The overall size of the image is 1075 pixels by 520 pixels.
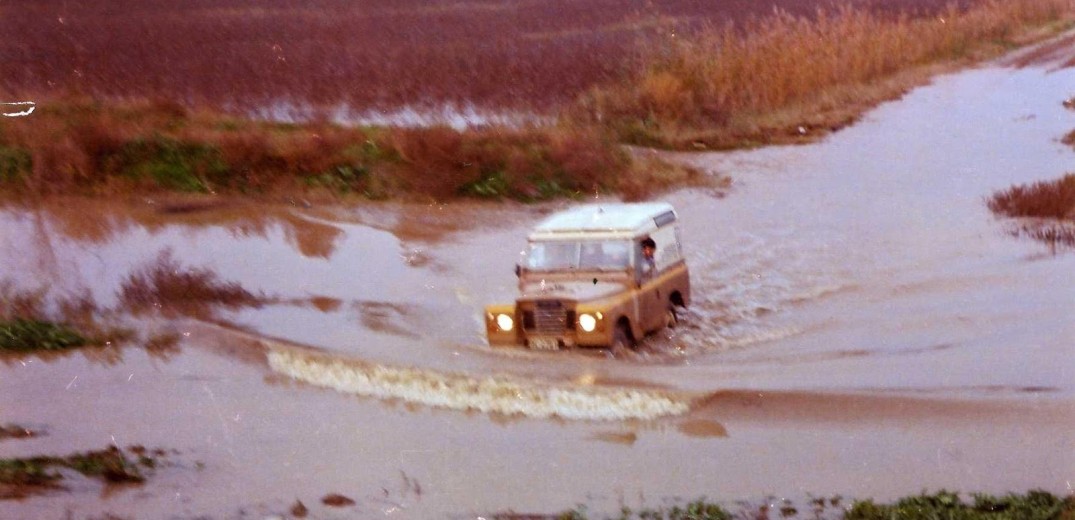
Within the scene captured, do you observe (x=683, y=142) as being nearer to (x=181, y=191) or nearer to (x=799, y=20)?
(x=799, y=20)

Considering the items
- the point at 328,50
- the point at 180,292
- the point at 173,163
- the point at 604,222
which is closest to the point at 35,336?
the point at 180,292

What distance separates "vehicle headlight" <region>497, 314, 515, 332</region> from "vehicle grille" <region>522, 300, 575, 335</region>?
19cm

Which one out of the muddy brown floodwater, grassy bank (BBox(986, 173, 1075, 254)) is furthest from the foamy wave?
grassy bank (BBox(986, 173, 1075, 254))

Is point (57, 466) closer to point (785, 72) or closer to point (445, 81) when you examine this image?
point (445, 81)

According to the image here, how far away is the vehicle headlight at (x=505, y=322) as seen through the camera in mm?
13602

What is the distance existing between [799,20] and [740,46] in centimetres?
304

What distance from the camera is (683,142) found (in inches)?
988

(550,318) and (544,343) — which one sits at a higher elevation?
(550,318)

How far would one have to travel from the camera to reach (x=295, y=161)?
21.7 meters

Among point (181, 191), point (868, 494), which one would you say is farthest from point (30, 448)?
point (181, 191)

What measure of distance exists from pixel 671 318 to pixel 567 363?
2298 millimetres

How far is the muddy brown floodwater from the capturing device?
411 inches

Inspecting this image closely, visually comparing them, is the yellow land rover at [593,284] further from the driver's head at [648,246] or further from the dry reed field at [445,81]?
the dry reed field at [445,81]

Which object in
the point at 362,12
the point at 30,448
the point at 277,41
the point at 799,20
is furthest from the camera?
the point at 799,20
